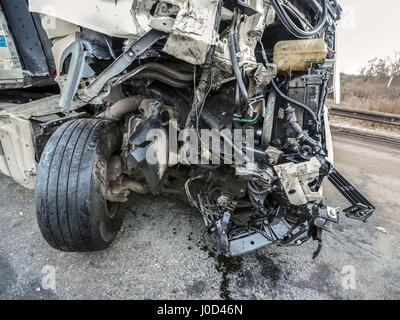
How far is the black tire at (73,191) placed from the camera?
1.37 meters

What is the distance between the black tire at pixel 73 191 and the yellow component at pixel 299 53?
1483 mm

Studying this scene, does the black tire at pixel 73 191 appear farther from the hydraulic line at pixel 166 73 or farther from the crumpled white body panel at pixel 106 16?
the crumpled white body panel at pixel 106 16

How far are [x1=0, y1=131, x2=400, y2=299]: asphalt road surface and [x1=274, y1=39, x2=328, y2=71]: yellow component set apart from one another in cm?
145

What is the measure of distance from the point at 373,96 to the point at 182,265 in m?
11.5

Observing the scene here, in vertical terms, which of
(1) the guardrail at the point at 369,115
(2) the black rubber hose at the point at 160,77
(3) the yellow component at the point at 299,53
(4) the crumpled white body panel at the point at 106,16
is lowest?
(1) the guardrail at the point at 369,115

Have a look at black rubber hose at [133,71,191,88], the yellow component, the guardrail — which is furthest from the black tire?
the guardrail

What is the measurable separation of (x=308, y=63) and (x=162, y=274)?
74.6 inches

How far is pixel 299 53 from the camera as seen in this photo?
171 cm

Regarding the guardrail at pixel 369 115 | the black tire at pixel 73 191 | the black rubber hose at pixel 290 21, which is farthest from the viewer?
the guardrail at pixel 369 115

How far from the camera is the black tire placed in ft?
4.48

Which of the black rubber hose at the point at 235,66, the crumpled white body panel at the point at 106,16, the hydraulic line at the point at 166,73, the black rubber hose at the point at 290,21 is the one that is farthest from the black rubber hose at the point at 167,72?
the black rubber hose at the point at 290,21

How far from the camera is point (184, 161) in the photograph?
154 cm

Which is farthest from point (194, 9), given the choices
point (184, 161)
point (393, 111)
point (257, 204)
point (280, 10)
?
point (393, 111)

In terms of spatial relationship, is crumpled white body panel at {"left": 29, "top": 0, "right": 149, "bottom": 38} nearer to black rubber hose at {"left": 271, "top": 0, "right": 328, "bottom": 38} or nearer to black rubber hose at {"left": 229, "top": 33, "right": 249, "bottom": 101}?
black rubber hose at {"left": 229, "top": 33, "right": 249, "bottom": 101}
